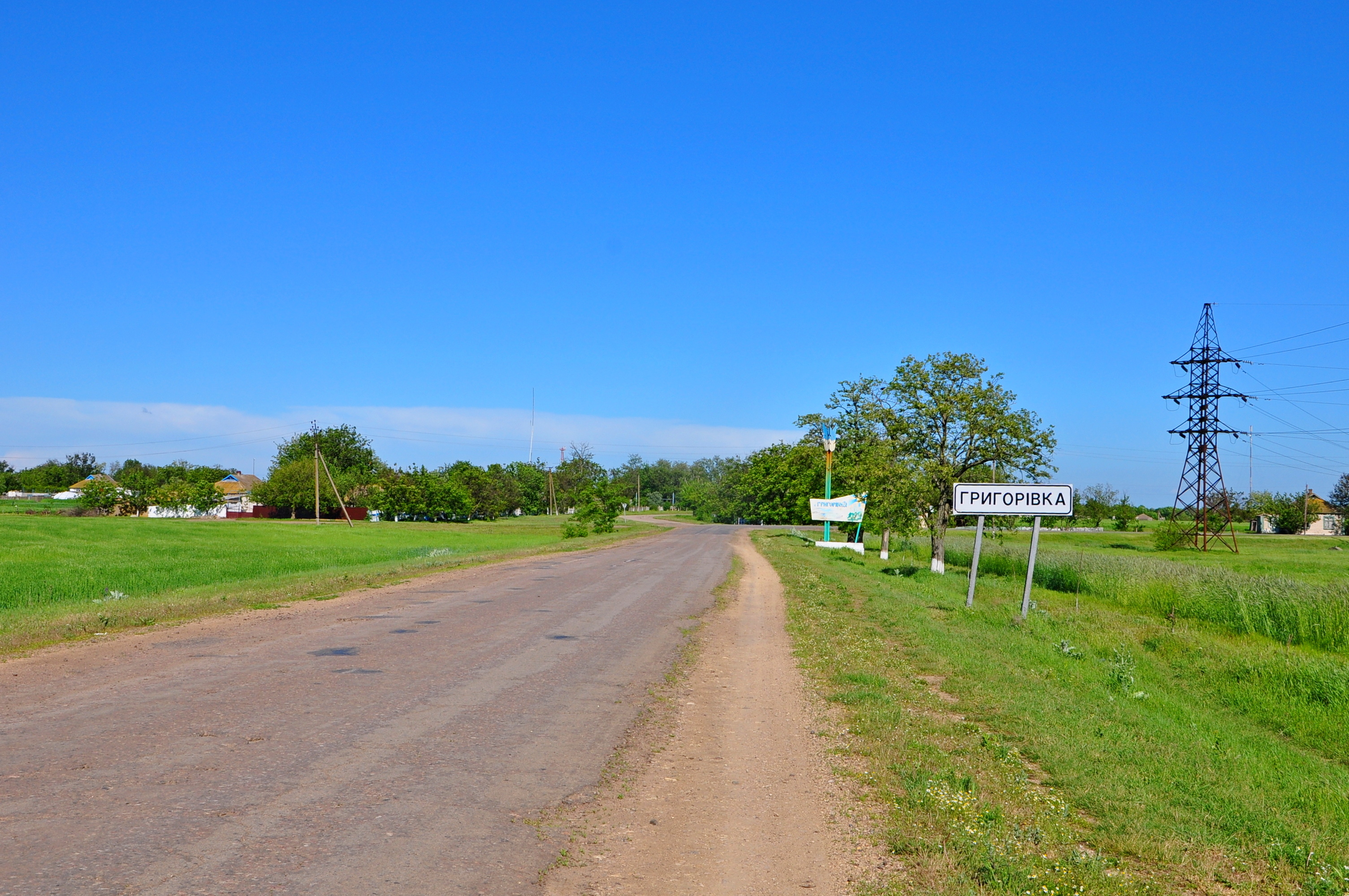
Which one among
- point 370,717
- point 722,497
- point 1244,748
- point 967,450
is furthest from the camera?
point 722,497

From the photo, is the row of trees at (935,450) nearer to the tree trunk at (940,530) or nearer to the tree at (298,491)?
the tree trunk at (940,530)

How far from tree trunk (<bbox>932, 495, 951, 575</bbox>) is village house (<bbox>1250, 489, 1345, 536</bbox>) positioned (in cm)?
8406

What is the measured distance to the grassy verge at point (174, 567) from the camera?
13.9m

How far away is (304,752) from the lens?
21.9 ft

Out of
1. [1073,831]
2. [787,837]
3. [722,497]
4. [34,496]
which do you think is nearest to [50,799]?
[787,837]

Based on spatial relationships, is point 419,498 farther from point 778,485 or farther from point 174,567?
point 174,567

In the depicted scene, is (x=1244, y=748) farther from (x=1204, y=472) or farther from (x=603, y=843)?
(x=1204, y=472)

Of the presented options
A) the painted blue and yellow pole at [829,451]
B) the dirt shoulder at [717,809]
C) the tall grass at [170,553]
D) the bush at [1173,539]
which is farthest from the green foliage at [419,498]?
the dirt shoulder at [717,809]

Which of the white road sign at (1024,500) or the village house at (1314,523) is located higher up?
the village house at (1314,523)

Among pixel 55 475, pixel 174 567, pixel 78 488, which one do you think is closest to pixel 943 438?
pixel 174 567

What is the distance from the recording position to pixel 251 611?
15.0 m

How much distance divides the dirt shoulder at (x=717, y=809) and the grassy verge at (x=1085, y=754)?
0.46 metres

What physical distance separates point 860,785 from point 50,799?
5276 millimetres

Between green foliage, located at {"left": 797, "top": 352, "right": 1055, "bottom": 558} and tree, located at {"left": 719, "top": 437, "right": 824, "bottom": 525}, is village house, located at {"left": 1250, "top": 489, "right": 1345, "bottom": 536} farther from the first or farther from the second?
green foliage, located at {"left": 797, "top": 352, "right": 1055, "bottom": 558}
